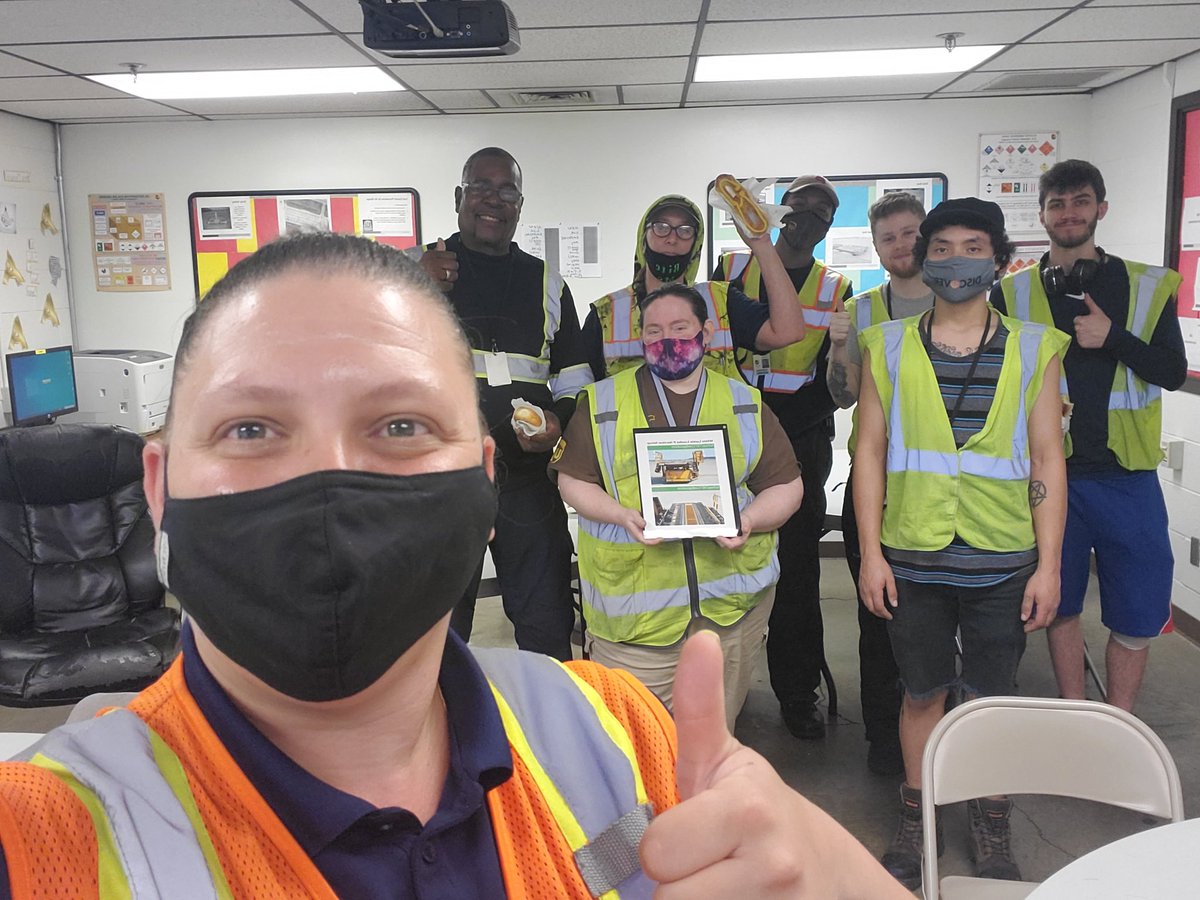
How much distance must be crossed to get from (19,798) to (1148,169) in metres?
5.35

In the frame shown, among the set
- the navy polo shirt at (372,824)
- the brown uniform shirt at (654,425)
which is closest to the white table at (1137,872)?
the navy polo shirt at (372,824)

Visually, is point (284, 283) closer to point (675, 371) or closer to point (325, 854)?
point (325, 854)

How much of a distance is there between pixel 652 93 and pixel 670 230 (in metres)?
2.40

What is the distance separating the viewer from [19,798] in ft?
1.95

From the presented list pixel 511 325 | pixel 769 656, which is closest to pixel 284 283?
pixel 511 325

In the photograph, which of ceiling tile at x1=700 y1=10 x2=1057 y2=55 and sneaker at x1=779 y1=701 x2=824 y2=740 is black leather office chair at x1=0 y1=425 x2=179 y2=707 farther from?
ceiling tile at x1=700 y1=10 x2=1057 y2=55

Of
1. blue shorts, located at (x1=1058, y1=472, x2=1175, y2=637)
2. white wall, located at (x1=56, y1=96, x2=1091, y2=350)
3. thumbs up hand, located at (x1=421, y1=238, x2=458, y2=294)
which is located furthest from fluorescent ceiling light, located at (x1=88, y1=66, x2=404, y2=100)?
blue shorts, located at (x1=1058, y1=472, x2=1175, y2=637)

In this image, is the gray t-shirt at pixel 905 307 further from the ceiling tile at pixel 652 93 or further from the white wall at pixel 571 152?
the white wall at pixel 571 152

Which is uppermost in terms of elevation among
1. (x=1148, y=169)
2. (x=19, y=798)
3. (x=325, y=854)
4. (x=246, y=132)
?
(x=246, y=132)

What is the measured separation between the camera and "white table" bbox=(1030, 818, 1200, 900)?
132 centimetres

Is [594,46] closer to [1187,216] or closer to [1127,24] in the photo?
[1127,24]

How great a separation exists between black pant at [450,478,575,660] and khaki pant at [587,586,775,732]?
0.23m

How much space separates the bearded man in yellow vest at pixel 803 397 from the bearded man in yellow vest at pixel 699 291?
184 millimetres

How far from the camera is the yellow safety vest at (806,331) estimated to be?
3.26 meters
